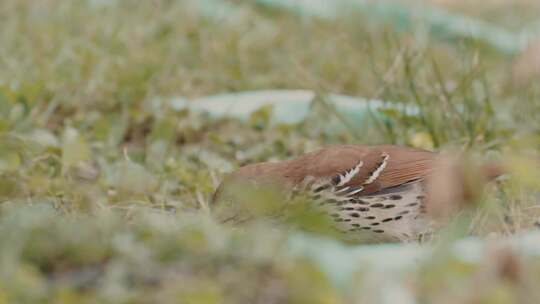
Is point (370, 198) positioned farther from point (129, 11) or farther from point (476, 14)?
point (476, 14)

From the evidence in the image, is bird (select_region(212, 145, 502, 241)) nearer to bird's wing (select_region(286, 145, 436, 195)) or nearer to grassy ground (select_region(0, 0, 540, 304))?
bird's wing (select_region(286, 145, 436, 195))

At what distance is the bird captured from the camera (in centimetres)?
361

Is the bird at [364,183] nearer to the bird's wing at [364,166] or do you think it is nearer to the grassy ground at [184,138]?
the bird's wing at [364,166]

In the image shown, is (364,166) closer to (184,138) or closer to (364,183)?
(364,183)

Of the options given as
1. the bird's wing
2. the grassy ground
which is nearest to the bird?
the bird's wing

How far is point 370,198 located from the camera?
12.4ft

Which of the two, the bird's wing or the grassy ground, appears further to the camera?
the bird's wing

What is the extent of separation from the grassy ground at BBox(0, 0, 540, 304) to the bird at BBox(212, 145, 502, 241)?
0.23m

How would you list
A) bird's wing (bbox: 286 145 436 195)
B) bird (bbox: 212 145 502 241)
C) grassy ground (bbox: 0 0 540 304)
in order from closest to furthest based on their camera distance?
grassy ground (bbox: 0 0 540 304) < bird (bbox: 212 145 502 241) < bird's wing (bbox: 286 145 436 195)

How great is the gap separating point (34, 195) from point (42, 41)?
1918 mm

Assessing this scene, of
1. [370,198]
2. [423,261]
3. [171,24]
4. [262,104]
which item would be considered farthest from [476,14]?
[423,261]

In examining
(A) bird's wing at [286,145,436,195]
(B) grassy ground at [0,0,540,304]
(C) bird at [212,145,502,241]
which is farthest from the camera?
(A) bird's wing at [286,145,436,195]

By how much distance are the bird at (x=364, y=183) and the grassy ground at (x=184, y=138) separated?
232 millimetres

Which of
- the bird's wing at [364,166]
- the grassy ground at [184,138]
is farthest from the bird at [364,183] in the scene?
the grassy ground at [184,138]
